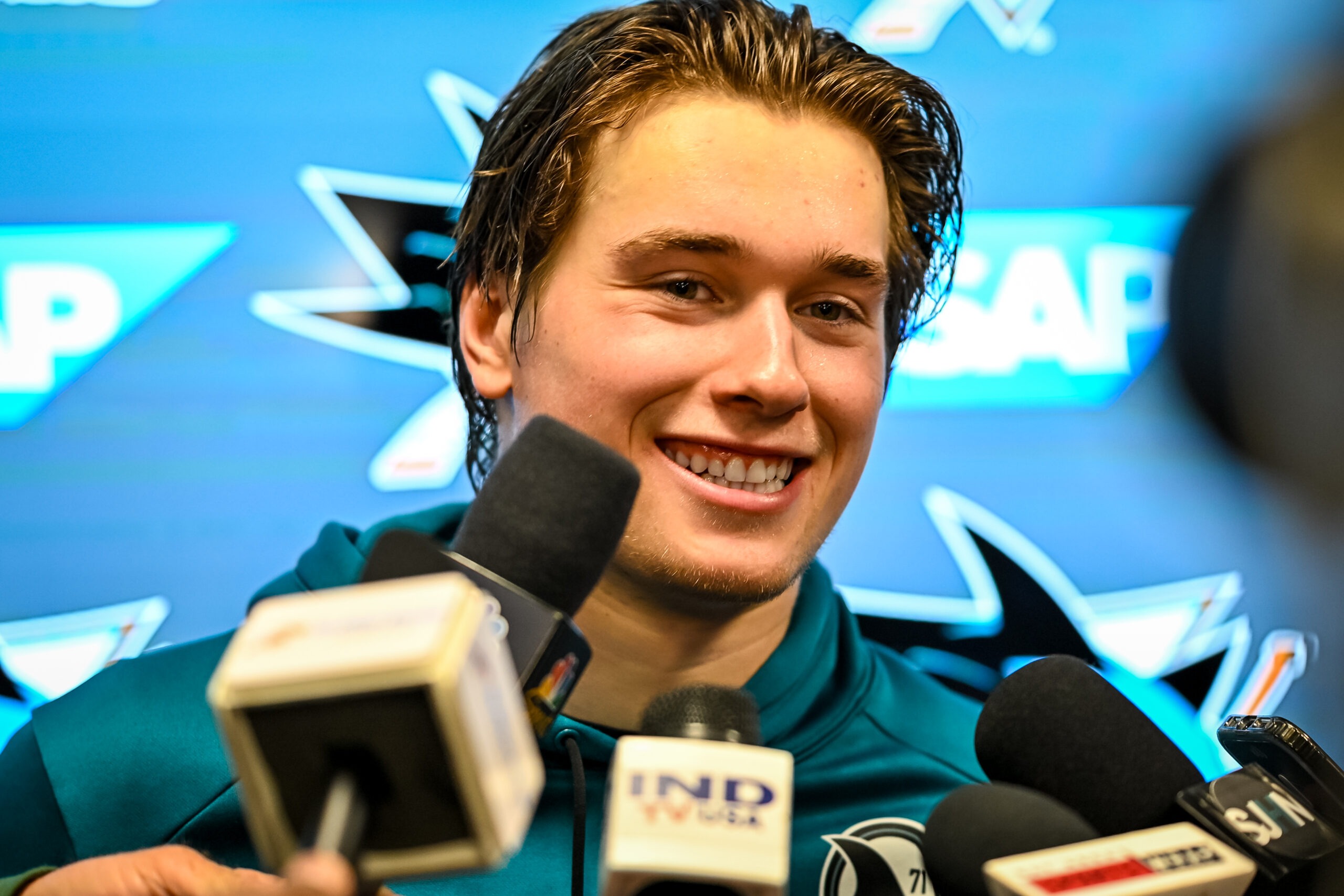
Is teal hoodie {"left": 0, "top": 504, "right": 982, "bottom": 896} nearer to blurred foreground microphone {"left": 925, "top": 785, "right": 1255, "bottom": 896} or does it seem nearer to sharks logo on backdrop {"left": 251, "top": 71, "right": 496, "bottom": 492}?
sharks logo on backdrop {"left": 251, "top": 71, "right": 496, "bottom": 492}

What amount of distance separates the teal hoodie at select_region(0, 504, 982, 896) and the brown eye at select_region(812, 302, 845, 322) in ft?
1.51

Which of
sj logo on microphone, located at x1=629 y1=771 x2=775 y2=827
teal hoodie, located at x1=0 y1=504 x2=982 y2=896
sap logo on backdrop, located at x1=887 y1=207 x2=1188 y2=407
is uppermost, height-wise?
sj logo on microphone, located at x1=629 y1=771 x2=775 y2=827

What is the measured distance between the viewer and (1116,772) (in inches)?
36.8

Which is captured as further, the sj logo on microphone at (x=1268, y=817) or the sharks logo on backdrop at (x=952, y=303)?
the sharks logo on backdrop at (x=952, y=303)

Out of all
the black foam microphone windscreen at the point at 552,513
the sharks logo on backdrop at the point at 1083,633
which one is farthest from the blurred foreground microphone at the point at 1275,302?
the black foam microphone windscreen at the point at 552,513

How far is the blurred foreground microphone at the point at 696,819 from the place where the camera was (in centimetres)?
67

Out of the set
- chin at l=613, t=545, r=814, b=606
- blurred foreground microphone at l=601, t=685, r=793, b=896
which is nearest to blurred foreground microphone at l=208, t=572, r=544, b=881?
blurred foreground microphone at l=601, t=685, r=793, b=896

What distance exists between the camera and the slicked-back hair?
4.92 ft

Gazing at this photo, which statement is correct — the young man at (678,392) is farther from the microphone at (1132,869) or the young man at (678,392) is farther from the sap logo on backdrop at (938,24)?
the microphone at (1132,869)

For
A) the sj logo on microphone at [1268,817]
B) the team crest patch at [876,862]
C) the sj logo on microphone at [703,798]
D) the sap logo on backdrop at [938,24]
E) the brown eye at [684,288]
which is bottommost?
the team crest patch at [876,862]

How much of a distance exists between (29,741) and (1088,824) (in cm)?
130

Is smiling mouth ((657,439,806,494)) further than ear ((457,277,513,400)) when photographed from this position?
No

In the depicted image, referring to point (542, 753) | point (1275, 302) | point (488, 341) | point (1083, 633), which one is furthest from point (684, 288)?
point (1275, 302)

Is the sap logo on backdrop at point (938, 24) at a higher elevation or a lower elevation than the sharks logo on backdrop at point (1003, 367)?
higher
